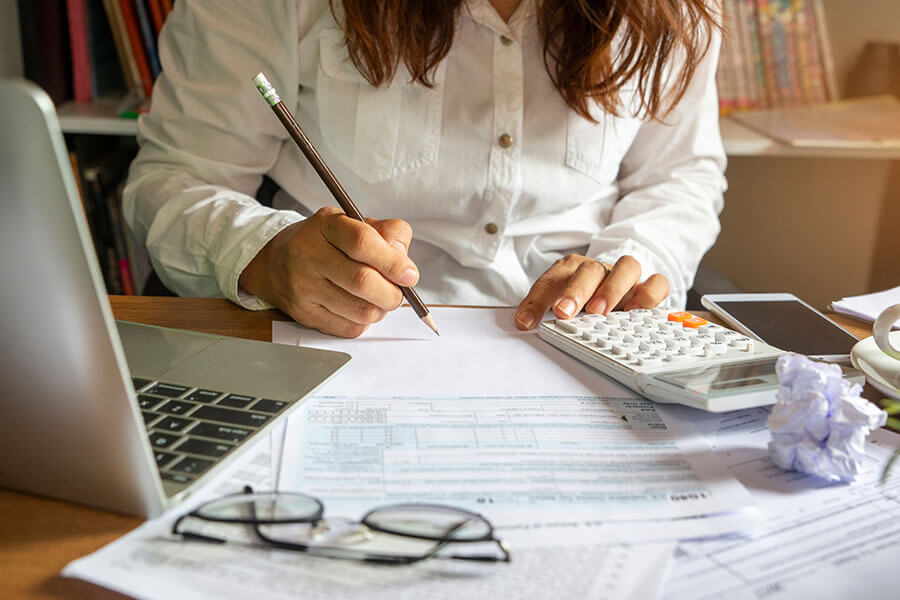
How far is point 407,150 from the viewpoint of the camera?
106cm

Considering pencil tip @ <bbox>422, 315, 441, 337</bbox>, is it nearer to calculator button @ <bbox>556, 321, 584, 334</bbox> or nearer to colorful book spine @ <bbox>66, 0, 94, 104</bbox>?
calculator button @ <bbox>556, 321, 584, 334</bbox>

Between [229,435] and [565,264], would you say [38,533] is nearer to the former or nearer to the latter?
[229,435]

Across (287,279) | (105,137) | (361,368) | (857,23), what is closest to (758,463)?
(361,368)

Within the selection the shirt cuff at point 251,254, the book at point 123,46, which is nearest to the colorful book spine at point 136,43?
the book at point 123,46

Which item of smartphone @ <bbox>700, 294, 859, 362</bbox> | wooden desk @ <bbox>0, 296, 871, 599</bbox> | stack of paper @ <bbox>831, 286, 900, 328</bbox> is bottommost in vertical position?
stack of paper @ <bbox>831, 286, 900, 328</bbox>

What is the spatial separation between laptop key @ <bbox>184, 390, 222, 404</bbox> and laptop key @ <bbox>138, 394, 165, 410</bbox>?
0.02m

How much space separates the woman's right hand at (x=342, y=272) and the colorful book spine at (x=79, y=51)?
935mm

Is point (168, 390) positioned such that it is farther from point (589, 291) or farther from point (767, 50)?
point (767, 50)

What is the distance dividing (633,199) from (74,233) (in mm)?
887

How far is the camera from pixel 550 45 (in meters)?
1.08

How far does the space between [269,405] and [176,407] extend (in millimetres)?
64

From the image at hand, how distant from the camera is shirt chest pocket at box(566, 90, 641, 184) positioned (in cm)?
111

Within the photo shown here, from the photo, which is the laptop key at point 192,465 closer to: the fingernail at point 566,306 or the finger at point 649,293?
the fingernail at point 566,306

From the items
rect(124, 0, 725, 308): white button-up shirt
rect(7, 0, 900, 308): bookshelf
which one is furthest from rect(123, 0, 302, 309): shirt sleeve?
rect(7, 0, 900, 308): bookshelf
